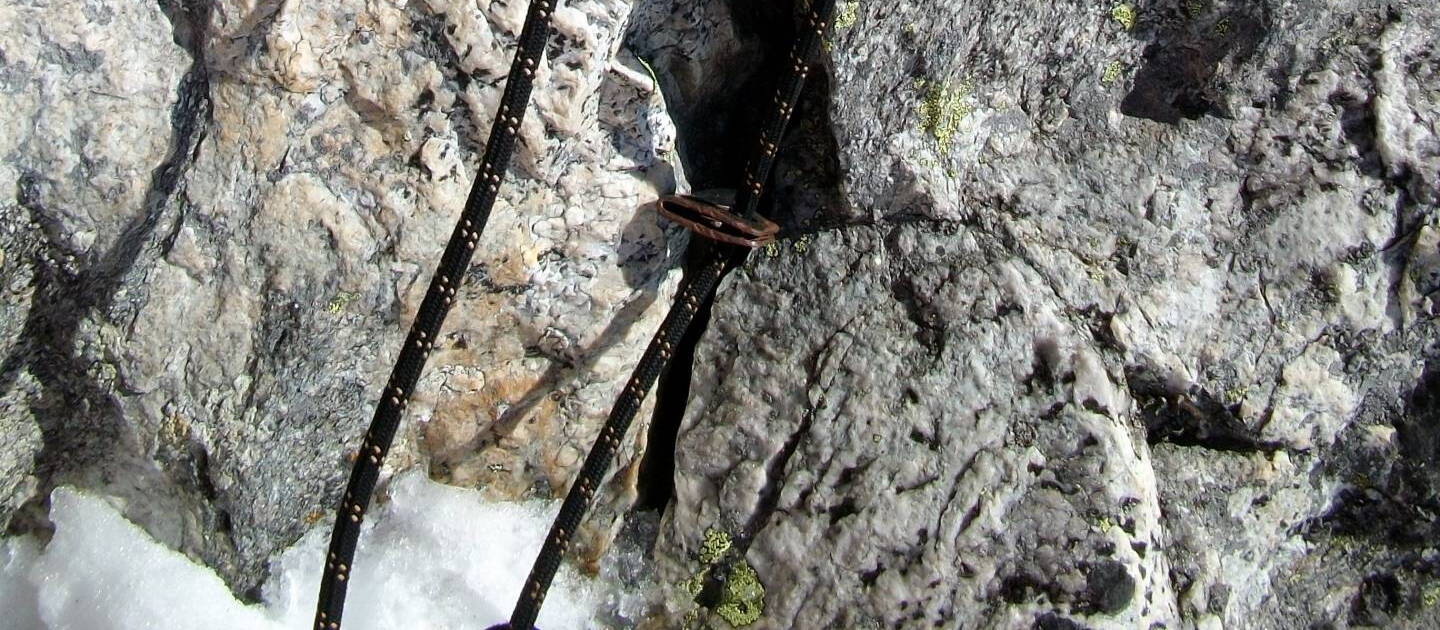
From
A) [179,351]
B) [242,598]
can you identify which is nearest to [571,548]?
[242,598]

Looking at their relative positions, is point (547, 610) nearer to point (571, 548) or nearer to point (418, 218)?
point (571, 548)

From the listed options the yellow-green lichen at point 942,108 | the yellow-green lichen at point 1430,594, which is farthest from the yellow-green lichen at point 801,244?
the yellow-green lichen at point 1430,594

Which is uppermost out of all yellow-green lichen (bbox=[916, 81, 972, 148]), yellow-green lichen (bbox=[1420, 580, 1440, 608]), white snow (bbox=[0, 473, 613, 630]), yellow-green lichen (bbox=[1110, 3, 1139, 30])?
yellow-green lichen (bbox=[1110, 3, 1139, 30])

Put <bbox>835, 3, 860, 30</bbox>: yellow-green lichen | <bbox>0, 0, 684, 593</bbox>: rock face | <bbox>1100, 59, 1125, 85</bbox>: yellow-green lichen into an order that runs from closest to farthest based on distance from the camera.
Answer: <bbox>0, 0, 684, 593</bbox>: rock face < <bbox>835, 3, 860, 30</bbox>: yellow-green lichen < <bbox>1100, 59, 1125, 85</bbox>: yellow-green lichen

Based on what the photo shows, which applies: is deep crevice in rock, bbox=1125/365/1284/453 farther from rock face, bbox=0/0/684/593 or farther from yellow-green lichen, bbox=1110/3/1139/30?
rock face, bbox=0/0/684/593

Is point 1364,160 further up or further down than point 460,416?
further up

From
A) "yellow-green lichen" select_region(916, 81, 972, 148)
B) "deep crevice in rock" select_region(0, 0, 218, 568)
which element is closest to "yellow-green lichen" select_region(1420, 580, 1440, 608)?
"yellow-green lichen" select_region(916, 81, 972, 148)

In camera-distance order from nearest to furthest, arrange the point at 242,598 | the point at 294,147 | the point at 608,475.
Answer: the point at 294,147 < the point at 242,598 < the point at 608,475

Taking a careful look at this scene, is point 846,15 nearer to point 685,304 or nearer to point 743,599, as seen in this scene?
point 685,304
